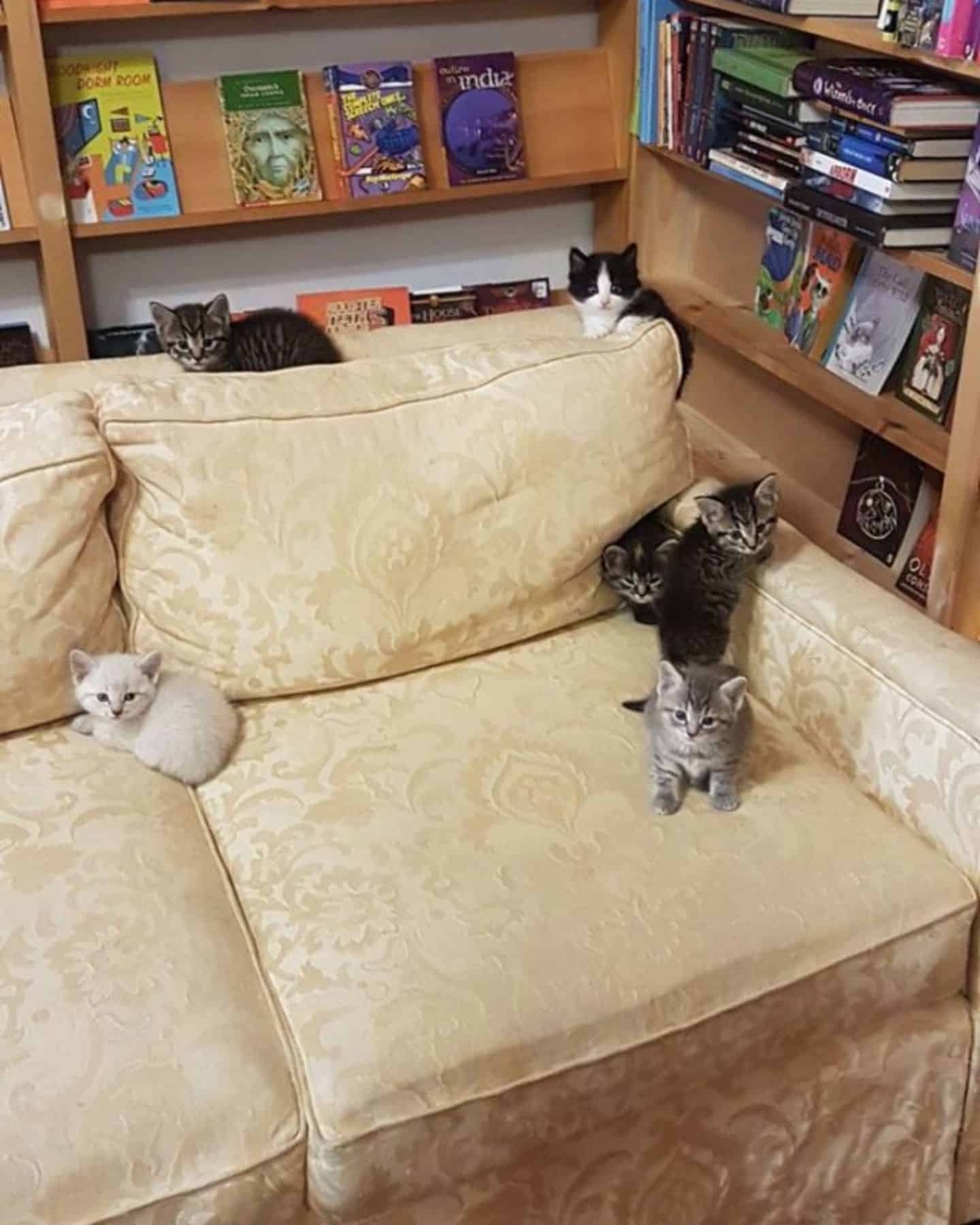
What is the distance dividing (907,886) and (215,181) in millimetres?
1904

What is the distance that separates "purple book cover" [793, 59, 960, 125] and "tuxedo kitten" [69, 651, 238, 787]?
4.27 feet

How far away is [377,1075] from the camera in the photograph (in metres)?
1.26

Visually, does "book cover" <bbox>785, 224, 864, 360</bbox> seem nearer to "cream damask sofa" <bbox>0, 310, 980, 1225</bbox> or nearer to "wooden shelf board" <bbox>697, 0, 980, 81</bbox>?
"wooden shelf board" <bbox>697, 0, 980, 81</bbox>

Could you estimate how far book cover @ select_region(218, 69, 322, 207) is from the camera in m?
2.66

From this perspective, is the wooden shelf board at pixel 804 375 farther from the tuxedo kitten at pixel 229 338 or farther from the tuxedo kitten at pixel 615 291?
the tuxedo kitten at pixel 229 338

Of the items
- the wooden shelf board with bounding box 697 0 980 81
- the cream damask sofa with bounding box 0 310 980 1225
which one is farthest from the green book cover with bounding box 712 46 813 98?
the cream damask sofa with bounding box 0 310 980 1225

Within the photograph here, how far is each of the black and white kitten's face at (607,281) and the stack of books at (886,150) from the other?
384 millimetres

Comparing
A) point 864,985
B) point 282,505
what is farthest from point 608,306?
point 864,985

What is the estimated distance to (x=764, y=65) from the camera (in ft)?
7.85

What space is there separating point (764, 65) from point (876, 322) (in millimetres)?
478

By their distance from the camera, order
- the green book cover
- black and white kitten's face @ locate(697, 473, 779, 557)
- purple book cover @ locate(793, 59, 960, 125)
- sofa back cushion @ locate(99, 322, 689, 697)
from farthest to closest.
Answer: the green book cover
purple book cover @ locate(793, 59, 960, 125)
black and white kitten's face @ locate(697, 473, 779, 557)
sofa back cushion @ locate(99, 322, 689, 697)

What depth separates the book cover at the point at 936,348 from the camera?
226cm

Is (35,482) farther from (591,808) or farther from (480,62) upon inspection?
(480,62)

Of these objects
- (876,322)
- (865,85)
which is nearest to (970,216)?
(865,85)
